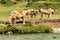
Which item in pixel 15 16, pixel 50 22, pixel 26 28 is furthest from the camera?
pixel 50 22

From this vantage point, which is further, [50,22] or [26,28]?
[50,22]

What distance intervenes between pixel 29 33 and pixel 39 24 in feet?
9.51

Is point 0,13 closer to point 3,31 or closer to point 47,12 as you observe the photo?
point 47,12

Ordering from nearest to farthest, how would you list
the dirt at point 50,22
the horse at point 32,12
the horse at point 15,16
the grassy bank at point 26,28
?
1. the grassy bank at point 26,28
2. the horse at point 15,16
3. the dirt at point 50,22
4. the horse at point 32,12

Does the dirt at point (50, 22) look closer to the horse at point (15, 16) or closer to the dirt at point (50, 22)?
the dirt at point (50, 22)

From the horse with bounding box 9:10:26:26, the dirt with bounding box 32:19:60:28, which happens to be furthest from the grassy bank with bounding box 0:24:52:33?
the dirt with bounding box 32:19:60:28

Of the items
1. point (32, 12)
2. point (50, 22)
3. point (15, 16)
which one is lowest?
point (50, 22)

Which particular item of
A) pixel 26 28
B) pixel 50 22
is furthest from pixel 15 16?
pixel 50 22

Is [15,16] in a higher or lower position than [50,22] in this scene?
higher

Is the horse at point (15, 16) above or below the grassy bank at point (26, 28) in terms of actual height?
above

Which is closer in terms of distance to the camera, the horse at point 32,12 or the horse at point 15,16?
the horse at point 15,16

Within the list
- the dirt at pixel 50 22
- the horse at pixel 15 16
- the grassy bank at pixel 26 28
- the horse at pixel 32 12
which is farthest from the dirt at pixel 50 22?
the horse at pixel 32 12

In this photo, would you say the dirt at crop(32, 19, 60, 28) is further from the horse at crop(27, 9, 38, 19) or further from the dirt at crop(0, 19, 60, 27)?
the horse at crop(27, 9, 38, 19)

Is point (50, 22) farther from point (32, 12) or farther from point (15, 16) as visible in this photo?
point (15, 16)
